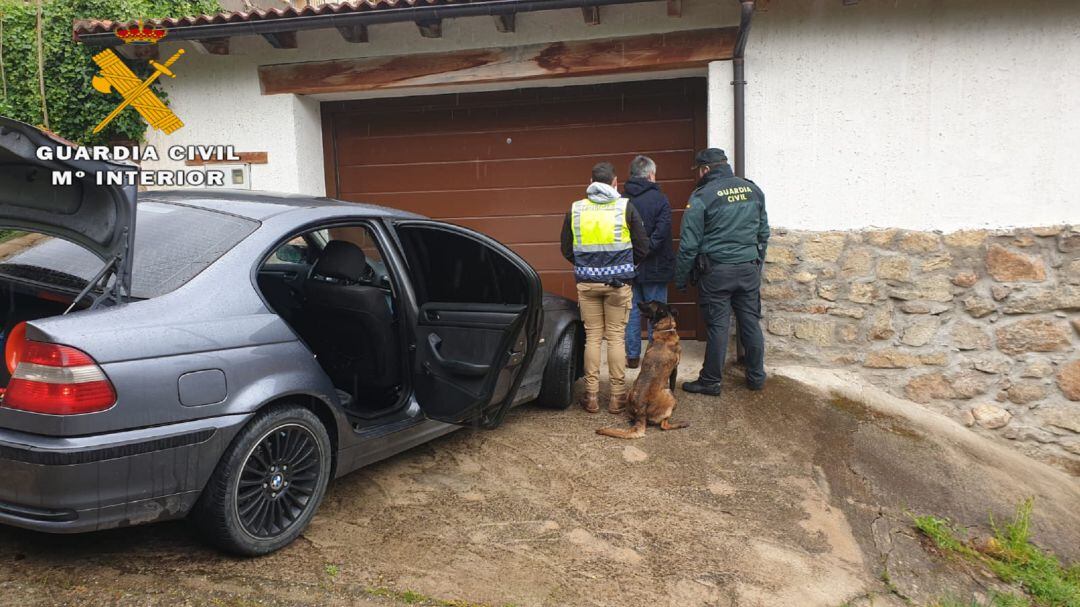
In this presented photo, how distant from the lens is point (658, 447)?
15.9 ft

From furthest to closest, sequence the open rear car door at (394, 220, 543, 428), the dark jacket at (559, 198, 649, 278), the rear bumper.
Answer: the dark jacket at (559, 198, 649, 278)
the open rear car door at (394, 220, 543, 428)
the rear bumper

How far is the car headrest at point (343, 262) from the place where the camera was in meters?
3.99

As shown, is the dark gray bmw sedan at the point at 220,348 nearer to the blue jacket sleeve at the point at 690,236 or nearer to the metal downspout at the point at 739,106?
the blue jacket sleeve at the point at 690,236

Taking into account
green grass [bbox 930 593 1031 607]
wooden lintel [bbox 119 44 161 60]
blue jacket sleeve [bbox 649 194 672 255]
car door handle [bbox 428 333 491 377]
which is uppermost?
wooden lintel [bbox 119 44 161 60]

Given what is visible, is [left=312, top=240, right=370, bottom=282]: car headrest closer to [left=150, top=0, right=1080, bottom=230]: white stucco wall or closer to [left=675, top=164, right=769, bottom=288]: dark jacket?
[left=675, top=164, right=769, bottom=288]: dark jacket

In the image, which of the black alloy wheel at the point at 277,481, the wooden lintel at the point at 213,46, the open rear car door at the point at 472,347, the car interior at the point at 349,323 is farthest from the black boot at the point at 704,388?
the wooden lintel at the point at 213,46

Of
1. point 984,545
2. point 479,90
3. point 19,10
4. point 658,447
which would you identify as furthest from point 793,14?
point 19,10

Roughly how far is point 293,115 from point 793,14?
4.42 m

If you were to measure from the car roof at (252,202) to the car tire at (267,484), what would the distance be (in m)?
0.97

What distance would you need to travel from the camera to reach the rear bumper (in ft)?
8.37

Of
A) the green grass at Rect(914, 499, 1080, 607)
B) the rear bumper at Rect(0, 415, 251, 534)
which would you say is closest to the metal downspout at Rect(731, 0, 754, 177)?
the green grass at Rect(914, 499, 1080, 607)

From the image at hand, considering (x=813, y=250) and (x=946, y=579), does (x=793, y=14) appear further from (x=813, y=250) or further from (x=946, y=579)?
(x=946, y=579)

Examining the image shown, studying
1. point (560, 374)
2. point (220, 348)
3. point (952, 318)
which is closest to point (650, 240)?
point (560, 374)

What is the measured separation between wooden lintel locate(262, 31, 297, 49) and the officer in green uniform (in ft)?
12.1
